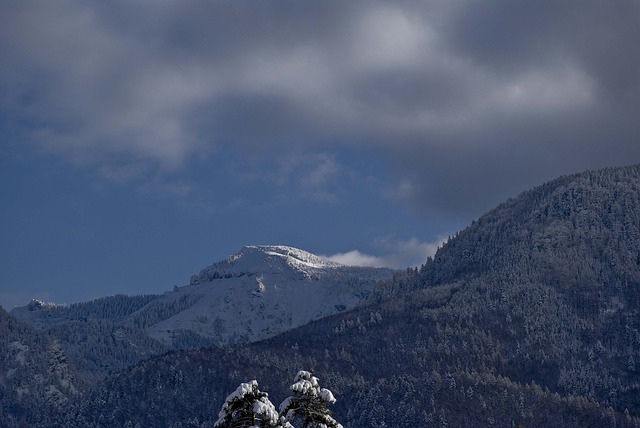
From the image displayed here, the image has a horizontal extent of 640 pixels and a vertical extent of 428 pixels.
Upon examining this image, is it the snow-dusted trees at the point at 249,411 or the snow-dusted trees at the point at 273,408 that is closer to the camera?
the snow-dusted trees at the point at 249,411

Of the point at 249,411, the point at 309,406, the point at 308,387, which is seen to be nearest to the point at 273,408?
the point at 249,411

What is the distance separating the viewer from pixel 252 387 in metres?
67.9

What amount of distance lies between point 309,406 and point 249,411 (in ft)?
15.1

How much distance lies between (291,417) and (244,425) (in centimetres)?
350

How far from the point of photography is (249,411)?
69.0m

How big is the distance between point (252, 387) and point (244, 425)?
8.93 feet

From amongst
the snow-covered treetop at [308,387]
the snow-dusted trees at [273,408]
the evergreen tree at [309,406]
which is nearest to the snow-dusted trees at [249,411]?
the snow-dusted trees at [273,408]

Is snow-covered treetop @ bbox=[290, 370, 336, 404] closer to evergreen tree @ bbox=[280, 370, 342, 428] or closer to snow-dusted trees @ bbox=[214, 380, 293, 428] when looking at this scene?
evergreen tree @ bbox=[280, 370, 342, 428]

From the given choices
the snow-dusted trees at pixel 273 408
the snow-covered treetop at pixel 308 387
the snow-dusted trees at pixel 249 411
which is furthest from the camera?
the snow-covered treetop at pixel 308 387

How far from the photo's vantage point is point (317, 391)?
→ 7119 centimetres

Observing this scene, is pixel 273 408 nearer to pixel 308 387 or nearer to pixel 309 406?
pixel 308 387

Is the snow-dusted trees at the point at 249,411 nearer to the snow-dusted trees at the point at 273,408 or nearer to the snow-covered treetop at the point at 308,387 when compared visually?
the snow-dusted trees at the point at 273,408

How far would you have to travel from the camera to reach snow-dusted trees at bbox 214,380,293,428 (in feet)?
221

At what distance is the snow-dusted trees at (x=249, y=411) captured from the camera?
6744 centimetres
